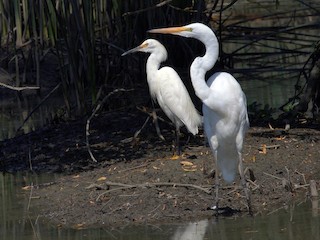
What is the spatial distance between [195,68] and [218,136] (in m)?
0.65

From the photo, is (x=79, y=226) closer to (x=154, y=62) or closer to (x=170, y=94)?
(x=170, y=94)

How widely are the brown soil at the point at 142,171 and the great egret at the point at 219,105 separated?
311mm

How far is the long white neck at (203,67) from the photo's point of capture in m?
6.71

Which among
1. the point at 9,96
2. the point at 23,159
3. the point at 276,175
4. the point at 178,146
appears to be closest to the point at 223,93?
the point at 276,175

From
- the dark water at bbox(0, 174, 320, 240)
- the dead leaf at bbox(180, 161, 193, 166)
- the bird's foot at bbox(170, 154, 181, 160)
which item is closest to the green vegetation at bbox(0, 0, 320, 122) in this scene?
the bird's foot at bbox(170, 154, 181, 160)

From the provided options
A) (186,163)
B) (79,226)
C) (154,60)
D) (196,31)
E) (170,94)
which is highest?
(196,31)

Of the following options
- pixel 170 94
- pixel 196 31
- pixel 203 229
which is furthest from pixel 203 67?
pixel 170 94

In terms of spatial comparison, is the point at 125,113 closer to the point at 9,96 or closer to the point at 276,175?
the point at 276,175

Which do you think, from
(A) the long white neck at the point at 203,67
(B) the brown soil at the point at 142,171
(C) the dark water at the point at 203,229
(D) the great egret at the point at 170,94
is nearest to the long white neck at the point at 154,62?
(D) the great egret at the point at 170,94

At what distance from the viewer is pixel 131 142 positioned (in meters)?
9.30

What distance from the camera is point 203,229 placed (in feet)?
21.1

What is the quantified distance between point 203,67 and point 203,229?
1.27 m

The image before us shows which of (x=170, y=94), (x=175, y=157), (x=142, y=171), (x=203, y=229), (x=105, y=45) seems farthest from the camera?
(x=105, y=45)

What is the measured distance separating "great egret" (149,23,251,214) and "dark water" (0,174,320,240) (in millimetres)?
281
